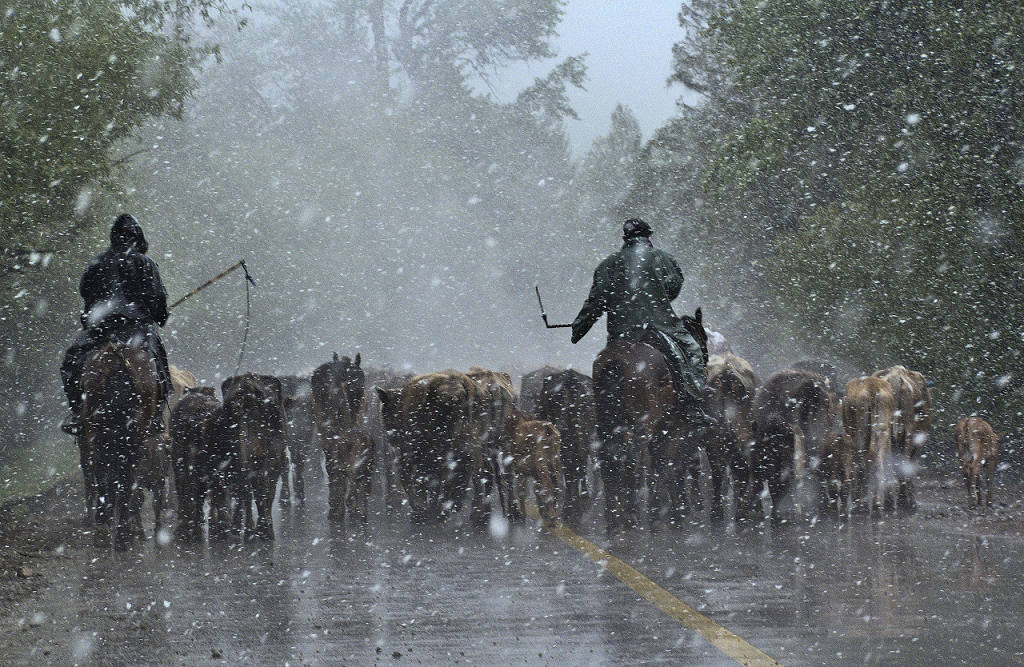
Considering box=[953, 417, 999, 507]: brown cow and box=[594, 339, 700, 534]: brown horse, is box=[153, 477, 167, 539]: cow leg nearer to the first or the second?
box=[594, 339, 700, 534]: brown horse

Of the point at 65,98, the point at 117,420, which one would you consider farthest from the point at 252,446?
the point at 65,98

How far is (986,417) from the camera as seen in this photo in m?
16.2

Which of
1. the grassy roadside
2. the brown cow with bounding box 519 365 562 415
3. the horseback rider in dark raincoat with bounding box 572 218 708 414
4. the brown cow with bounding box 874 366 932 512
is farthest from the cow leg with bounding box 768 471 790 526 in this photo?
the grassy roadside

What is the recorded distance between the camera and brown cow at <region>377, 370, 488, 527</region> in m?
13.3

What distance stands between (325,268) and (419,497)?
4684cm

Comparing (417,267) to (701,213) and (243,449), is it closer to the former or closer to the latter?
(701,213)

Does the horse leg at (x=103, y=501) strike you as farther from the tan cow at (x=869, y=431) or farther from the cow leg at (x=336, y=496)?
the tan cow at (x=869, y=431)

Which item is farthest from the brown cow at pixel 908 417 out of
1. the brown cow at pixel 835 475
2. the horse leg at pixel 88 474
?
the horse leg at pixel 88 474

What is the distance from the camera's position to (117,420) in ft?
40.2

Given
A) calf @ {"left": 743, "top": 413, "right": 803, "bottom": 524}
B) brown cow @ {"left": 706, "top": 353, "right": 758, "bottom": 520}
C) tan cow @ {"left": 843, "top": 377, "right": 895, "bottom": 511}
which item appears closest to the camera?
calf @ {"left": 743, "top": 413, "right": 803, "bottom": 524}

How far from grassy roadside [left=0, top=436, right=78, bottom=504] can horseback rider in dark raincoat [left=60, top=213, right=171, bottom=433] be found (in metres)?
5.17

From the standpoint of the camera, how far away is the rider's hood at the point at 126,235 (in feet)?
43.0

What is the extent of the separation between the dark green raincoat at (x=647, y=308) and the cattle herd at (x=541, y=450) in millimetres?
408

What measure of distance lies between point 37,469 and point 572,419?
12053mm
